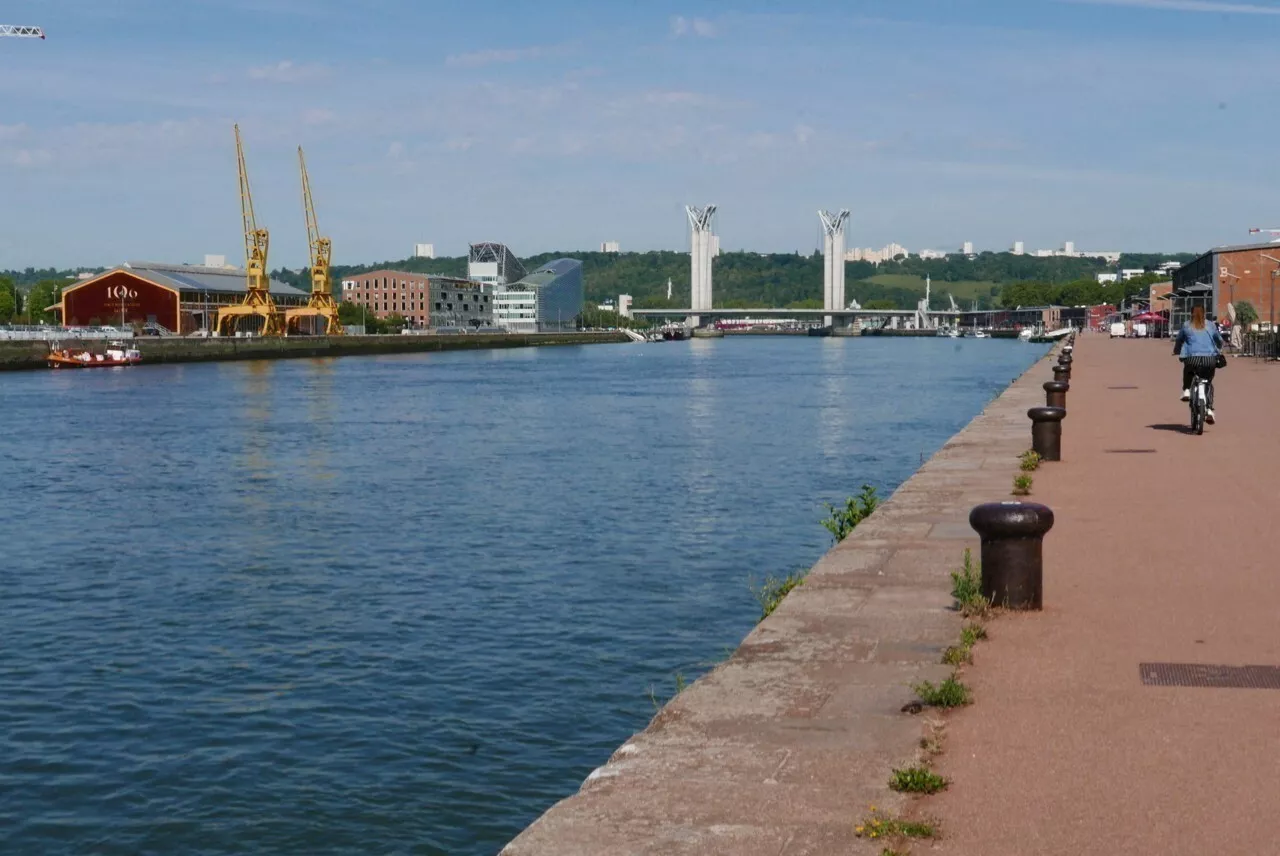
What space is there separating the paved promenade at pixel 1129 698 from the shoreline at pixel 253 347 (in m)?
87.2

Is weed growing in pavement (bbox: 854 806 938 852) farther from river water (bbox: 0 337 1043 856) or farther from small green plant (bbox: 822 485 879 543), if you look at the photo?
small green plant (bbox: 822 485 879 543)

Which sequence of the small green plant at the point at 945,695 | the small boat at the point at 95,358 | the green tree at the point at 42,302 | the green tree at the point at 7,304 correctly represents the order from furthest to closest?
1. the green tree at the point at 42,302
2. the green tree at the point at 7,304
3. the small boat at the point at 95,358
4. the small green plant at the point at 945,695

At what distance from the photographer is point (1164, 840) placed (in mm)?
5180

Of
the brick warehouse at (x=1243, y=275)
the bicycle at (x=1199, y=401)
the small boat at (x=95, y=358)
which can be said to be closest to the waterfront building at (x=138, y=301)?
the small boat at (x=95, y=358)

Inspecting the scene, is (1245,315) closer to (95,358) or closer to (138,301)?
(95,358)

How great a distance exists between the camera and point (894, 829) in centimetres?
528

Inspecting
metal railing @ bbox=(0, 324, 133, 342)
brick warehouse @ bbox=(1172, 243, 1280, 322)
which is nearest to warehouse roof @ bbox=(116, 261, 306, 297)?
metal railing @ bbox=(0, 324, 133, 342)

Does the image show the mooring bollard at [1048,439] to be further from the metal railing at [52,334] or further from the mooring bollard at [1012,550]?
the metal railing at [52,334]

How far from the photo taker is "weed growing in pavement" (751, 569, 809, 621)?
10.9 meters

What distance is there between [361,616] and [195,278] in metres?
149

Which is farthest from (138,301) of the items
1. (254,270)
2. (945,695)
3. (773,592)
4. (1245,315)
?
(945,695)

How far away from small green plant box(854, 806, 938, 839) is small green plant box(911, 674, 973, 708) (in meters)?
1.66

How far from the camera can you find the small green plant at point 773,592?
35.8 feet

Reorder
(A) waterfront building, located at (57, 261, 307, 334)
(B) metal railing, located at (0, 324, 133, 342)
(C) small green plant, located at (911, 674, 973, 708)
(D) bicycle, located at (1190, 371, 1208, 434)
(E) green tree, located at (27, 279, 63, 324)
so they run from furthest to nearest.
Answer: (E) green tree, located at (27, 279, 63, 324)
(A) waterfront building, located at (57, 261, 307, 334)
(B) metal railing, located at (0, 324, 133, 342)
(D) bicycle, located at (1190, 371, 1208, 434)
(C) small green plant, located at (911, 674, 973, 708)
